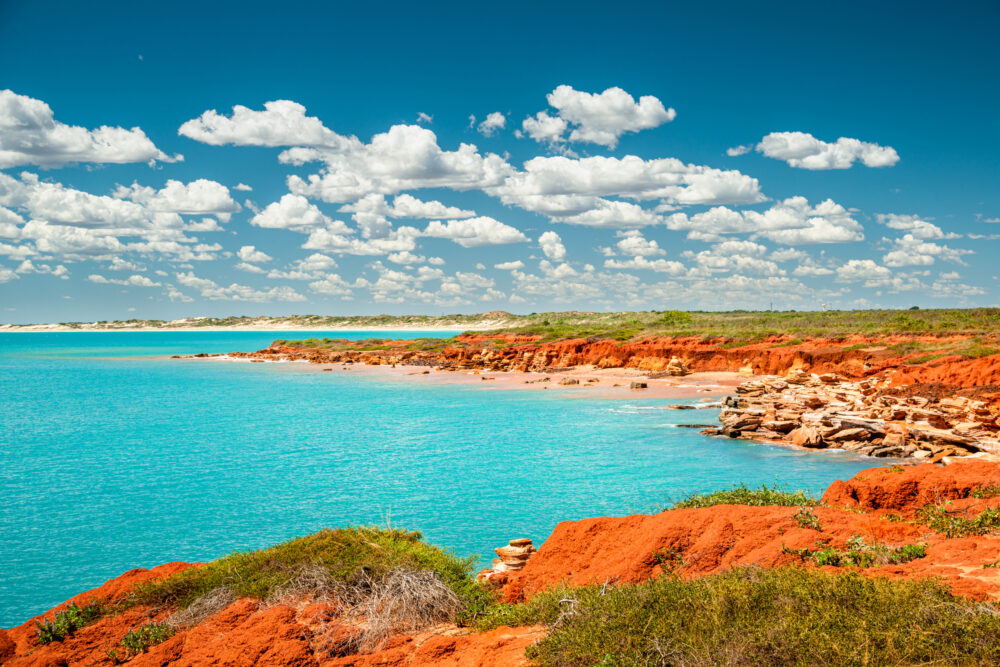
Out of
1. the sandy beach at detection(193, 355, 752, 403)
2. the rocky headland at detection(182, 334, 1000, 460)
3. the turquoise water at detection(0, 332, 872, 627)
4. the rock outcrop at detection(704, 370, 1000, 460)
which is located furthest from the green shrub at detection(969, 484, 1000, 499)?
the sandy beach at detection(193, 355, 752, 403)

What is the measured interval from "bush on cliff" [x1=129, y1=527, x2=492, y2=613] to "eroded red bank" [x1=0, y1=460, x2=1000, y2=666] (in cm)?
43

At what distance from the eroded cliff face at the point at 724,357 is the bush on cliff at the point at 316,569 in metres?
31.7

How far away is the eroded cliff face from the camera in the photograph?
34625 millimetres

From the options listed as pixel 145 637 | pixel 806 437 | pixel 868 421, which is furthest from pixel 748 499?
pixel 868 421

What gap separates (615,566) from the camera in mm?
9680

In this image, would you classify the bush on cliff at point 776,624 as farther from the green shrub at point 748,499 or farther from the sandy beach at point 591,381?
the sandy beach at point 591,381

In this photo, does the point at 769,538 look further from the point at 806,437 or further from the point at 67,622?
the point at 806,437

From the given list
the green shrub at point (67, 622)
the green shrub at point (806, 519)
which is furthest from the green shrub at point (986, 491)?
the green shrub at point (67, 622)

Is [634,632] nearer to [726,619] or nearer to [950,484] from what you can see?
[726,619]

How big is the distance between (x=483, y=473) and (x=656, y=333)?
1887 inches

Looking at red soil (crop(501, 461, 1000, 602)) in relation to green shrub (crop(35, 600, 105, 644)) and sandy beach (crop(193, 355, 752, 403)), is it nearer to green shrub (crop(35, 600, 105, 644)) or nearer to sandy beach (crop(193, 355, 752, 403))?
green shrub (crop(35, 600, 105, 644))

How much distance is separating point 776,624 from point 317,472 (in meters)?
21.0

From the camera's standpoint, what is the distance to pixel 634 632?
249 inches

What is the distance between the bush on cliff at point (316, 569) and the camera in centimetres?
950
